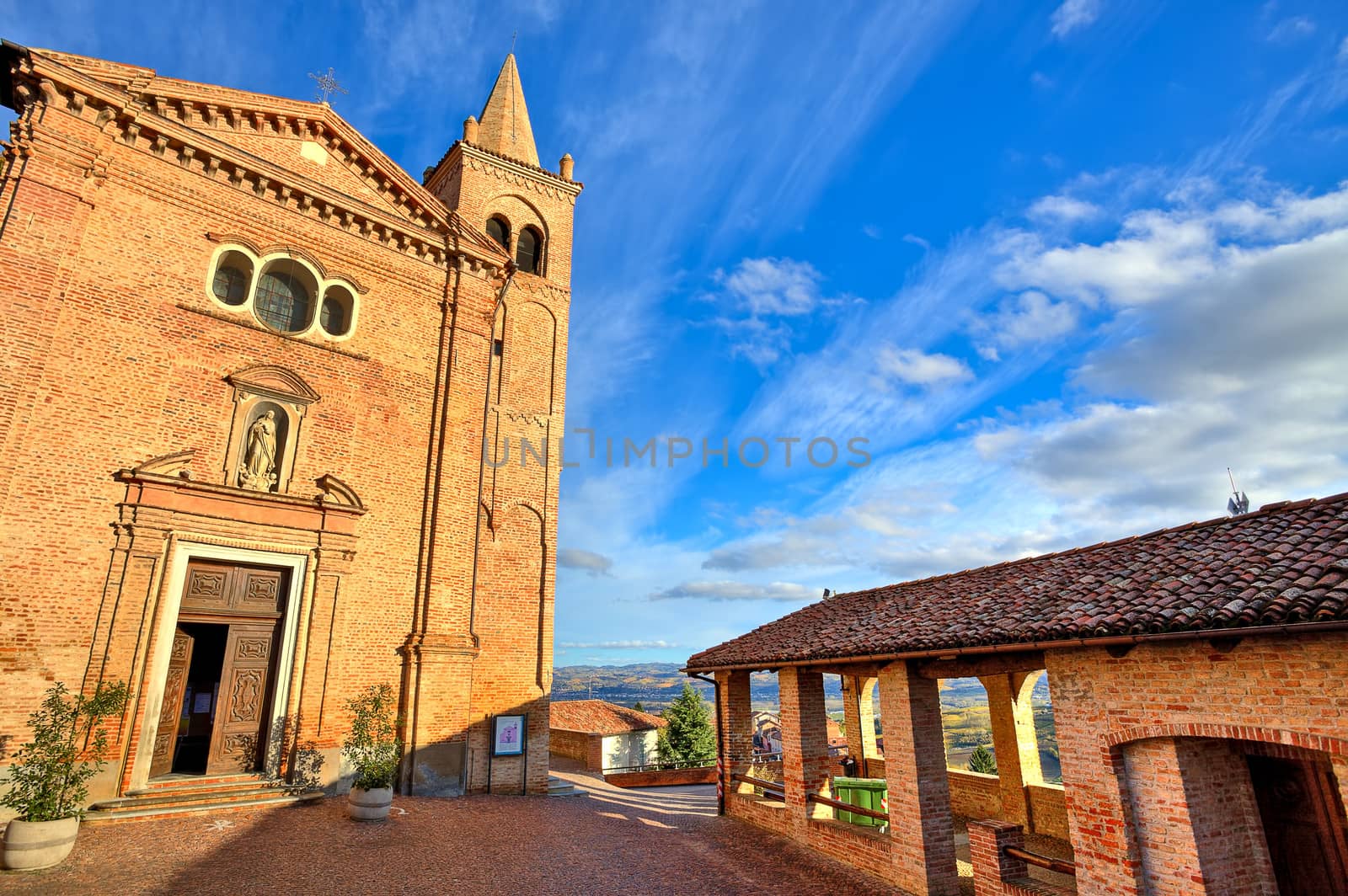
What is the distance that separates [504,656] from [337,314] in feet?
26.2

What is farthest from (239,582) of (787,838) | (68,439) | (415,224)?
(787,838)

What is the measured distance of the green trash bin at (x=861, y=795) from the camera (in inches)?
466

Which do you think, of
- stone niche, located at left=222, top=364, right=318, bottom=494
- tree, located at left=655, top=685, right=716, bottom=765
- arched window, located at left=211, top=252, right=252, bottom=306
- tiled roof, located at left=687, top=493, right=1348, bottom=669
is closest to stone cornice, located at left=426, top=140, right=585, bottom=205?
arched window, located at left=211, top=252, right=252, bottom=306

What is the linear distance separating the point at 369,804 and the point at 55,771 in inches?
150

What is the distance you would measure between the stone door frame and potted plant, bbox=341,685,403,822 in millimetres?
1133

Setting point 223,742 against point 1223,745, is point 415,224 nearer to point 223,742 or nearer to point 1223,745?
point 223,742

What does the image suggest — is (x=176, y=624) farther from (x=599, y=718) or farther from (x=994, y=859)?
(x=599, y=718)

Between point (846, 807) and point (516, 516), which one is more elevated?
point (516, 516)

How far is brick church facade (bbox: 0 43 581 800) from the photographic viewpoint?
10148 mm

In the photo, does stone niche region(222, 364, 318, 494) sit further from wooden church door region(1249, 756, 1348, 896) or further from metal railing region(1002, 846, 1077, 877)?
wooden church door region(1249, 756, 1348, 896)

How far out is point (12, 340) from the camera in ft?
32.8

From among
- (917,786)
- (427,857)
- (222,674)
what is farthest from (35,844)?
(917,786)

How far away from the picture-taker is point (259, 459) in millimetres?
12094

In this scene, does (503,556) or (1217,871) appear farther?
(503,556)
